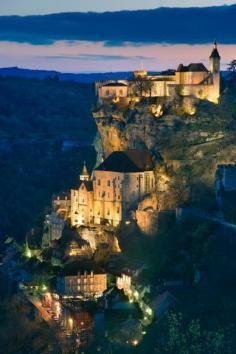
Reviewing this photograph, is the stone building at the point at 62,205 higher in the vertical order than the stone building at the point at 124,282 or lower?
higher

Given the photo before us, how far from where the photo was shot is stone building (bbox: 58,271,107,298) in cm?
6184

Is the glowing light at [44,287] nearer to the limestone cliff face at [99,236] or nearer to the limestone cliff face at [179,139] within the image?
the limestone cliff face at [99,236]

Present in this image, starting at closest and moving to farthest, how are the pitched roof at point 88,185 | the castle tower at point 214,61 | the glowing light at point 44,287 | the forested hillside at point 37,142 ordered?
the glowing light at point 44,287 < the pitched roof at point 88,185 < the castle tower at point 214,61 < the forested hillside at point 37,142

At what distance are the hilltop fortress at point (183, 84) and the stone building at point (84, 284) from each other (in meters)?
15.6

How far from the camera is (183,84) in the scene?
239ft

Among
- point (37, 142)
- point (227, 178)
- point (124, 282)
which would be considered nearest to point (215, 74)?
point (227, 178)

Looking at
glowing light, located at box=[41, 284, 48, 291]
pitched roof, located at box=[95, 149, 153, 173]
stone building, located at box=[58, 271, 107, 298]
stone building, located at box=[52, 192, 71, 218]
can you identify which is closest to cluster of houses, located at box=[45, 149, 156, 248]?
pitched roof, located at box=[95, 149, 153, 173]

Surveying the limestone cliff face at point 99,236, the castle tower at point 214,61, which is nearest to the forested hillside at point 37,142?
the limestone cliff face at point 99,236

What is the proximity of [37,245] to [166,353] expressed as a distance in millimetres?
30275

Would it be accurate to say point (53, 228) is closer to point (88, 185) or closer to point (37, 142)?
point (88, 185)

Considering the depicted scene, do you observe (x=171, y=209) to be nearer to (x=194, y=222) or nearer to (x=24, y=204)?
(x=194, y=222)

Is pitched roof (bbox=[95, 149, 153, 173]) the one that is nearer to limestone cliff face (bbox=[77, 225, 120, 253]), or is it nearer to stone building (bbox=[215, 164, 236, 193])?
limestone cliff face (bbox=[77, 225, 120, 253])

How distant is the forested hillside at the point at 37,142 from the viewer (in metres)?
117

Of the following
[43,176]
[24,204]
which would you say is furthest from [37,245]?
[43,176]
